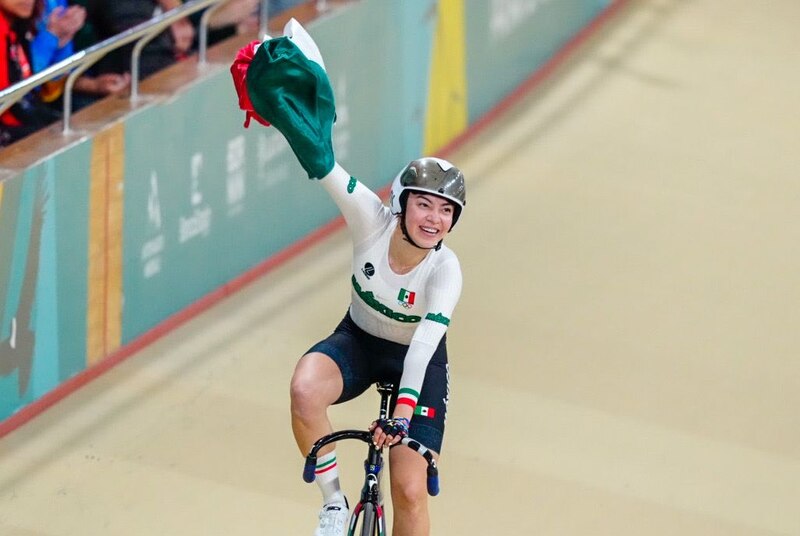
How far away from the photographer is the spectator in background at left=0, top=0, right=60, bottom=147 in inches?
270

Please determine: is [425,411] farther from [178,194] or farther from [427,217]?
[178,194]

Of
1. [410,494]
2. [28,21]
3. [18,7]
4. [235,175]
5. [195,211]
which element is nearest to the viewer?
[410,494]

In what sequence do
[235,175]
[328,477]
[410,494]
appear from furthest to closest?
[235,175] → [328,477] → [410,494]

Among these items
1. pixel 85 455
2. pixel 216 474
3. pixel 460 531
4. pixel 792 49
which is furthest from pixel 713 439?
pixel 792 49

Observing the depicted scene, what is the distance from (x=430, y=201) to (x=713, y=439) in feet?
10.6

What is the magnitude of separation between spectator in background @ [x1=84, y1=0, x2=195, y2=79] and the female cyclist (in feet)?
9.58

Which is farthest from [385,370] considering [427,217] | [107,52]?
[107,52]

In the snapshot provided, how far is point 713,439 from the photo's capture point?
7.48 m

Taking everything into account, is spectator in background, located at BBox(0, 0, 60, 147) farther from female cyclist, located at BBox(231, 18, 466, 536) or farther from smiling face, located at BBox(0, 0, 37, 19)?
female cyclist, located at BBox(231, 18, 466, 536)

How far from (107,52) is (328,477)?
326 centimetres

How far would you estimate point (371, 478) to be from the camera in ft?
16.0

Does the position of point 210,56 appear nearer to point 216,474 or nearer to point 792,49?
point 216,474

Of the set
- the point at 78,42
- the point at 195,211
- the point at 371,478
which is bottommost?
the point at 371,478

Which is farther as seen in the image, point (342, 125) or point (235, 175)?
point (342, 125)
